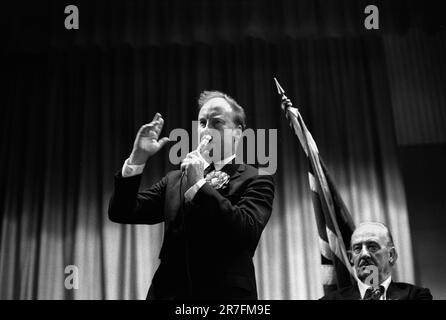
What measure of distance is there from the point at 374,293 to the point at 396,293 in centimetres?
11

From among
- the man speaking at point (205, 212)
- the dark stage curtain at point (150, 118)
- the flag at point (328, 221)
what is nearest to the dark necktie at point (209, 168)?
the man speaking at point (205, 212)

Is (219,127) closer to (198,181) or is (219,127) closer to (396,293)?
(198,181)

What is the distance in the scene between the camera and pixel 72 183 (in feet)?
13.7

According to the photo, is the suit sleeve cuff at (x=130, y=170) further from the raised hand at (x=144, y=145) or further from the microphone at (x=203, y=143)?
the microphone at (x=203, y=143)

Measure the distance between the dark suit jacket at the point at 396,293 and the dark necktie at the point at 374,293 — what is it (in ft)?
0.11

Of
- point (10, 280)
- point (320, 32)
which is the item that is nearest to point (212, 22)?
point (320, 32)

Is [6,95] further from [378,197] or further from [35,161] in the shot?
[378,197]

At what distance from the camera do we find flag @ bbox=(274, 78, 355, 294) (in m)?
2.31

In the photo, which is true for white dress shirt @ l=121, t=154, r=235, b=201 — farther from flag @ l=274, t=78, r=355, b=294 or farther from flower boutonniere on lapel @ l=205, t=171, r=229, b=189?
flag @ l=274, t=78, r=355, b=294

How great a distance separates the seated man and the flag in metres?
0.05

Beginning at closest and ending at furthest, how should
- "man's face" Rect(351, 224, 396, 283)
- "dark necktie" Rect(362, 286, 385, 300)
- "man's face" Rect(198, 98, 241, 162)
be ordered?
"man's face" Rect(198, 98, 241, 162) → "dark necktie" Rect(362, 286, 385, 300) → "man's face" Rect(351, 224, 396, 283)

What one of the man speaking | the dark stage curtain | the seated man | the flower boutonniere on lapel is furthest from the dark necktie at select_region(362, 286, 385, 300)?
the dark stage curtain

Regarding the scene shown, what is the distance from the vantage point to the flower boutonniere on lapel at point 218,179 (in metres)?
1.72

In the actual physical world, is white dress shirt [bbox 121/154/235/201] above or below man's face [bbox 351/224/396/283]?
above
